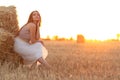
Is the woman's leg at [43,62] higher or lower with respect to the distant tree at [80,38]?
lower

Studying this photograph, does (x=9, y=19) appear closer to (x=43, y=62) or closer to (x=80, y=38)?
(x=43, y=62)

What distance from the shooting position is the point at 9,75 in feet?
29.7

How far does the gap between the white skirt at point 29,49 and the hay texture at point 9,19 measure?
1.03 feet

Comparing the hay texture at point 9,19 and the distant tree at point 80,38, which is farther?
the distant tree at point 80,38

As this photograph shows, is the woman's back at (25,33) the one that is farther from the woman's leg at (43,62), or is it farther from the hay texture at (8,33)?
the woman's leg at (43,62)

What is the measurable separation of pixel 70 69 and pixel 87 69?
417 mm

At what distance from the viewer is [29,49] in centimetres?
1079

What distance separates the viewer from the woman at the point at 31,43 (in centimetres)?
1074

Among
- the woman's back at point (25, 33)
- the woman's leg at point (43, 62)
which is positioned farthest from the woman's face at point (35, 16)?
the woman's leg at point (43, 62)

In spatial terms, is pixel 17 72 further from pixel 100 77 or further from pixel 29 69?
pixel 100 77

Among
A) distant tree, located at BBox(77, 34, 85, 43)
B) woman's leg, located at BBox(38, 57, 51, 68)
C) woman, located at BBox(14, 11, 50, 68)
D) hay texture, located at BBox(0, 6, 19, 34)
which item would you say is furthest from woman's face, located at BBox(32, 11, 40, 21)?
distant tree, located at BBox(77, 34, 85, 43)

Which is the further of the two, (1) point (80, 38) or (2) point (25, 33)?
(1) point (80, 38)

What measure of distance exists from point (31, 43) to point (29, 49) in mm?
157

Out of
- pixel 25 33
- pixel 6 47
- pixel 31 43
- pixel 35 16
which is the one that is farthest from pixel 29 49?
pixel 35 16
